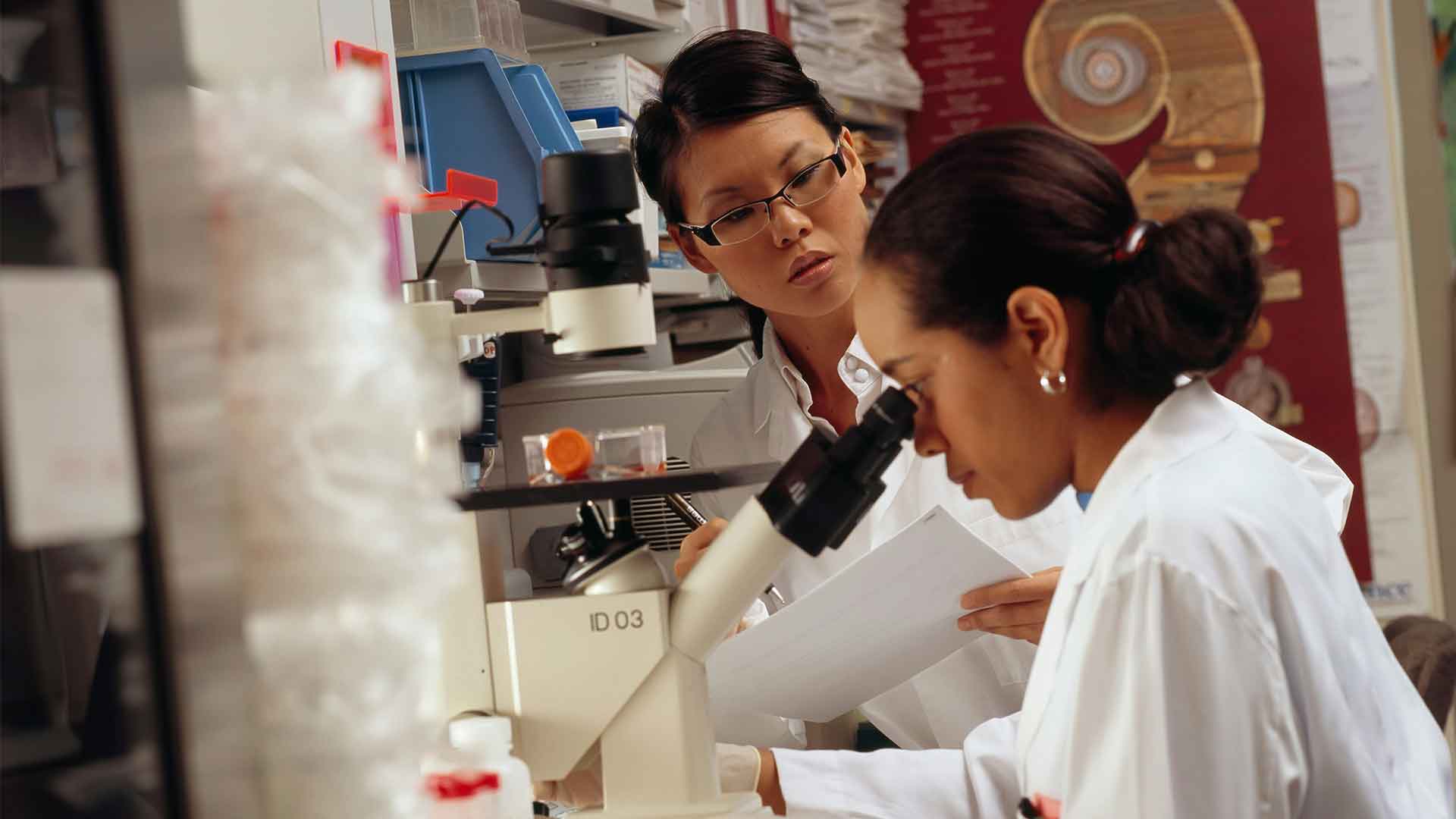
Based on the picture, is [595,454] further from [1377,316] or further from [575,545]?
[1377,316]

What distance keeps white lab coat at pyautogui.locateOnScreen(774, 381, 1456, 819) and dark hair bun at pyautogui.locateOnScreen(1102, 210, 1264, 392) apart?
48 millimetres

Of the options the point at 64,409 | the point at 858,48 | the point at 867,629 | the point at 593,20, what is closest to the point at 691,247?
the point at 593,20

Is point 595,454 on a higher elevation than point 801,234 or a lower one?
lower

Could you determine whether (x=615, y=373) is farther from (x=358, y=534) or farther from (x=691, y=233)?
(x=358, y=534)

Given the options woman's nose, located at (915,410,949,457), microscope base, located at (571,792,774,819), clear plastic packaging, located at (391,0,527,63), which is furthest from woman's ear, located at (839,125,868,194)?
microscope base, located at (571,792,774,819)

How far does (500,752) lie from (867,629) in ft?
1.86

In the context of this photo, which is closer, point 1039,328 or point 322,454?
point 322,454

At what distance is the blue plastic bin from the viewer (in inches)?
74.5

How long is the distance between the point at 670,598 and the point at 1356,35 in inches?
123

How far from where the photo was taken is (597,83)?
7.79 feet

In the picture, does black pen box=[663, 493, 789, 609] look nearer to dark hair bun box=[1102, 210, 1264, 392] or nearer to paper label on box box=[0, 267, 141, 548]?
dark hair bun box=[1102, 210, 1264, 392]

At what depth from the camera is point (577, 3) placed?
2248 mm

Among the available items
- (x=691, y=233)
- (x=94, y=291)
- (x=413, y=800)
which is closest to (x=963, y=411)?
(x=413, y=800)

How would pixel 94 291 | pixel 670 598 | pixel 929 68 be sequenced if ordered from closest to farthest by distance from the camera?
pixel 94 291 < pixel 670 598 < pixel 929 68
